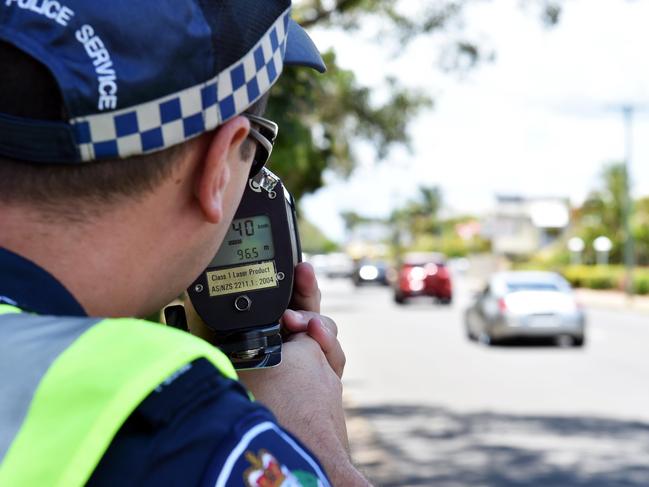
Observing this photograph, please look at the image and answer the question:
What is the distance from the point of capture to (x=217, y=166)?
3.52 ft

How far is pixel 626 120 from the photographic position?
133 feet

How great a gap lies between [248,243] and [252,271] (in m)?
0.04

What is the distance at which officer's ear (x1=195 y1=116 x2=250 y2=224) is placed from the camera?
107 centimetres

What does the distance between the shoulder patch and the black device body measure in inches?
18.2

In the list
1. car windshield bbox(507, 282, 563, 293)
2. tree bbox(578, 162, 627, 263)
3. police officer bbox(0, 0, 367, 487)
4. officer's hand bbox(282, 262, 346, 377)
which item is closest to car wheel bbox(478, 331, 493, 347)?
car windshield bbox(507, 282, 563, 293)

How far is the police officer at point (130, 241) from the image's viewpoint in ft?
2.82

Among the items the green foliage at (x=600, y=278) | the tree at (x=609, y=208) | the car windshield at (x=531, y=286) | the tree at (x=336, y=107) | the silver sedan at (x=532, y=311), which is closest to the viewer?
the tree at (x=336, y=107)

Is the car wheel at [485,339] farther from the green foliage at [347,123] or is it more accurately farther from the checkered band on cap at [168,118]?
the checkered band on cap at [168,118]

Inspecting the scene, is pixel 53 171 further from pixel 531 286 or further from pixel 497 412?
pixel 531 286

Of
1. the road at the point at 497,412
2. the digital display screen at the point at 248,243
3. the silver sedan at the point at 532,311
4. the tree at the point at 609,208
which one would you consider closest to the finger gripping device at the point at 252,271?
the digital display screen at the point at 248,243

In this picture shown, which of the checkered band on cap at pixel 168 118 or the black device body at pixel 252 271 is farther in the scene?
the black device body at pixel 252 271

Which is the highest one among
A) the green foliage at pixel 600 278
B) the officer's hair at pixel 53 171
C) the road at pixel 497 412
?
the officer's hair at pixel 53 171

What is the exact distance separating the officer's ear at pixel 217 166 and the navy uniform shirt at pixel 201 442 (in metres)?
0.22

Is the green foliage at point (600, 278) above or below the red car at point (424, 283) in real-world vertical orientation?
below
